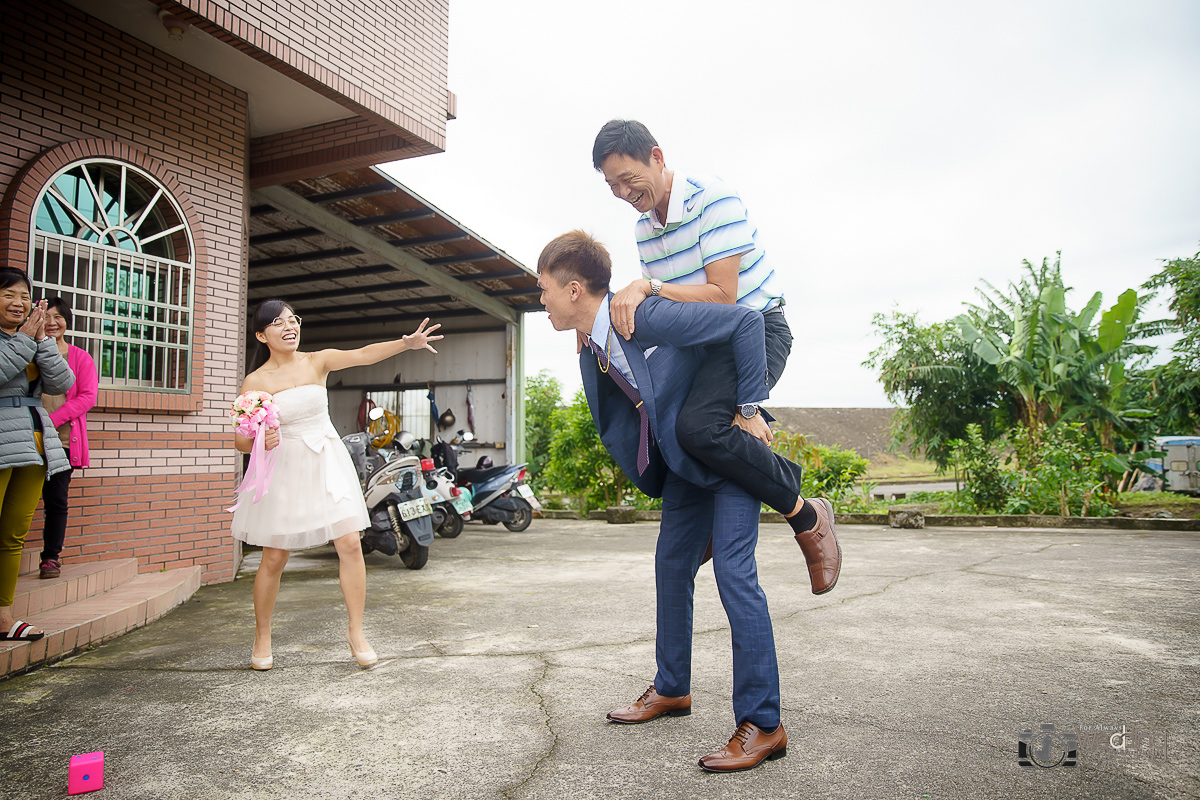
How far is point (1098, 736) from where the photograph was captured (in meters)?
2.24

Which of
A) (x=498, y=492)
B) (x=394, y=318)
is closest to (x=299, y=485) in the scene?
(x=498, y=492)

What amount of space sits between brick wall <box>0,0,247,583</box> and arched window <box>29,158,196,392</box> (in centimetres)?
15

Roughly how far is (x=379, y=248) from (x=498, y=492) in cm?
386

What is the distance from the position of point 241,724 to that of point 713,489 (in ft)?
6.20

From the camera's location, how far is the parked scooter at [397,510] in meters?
6.36

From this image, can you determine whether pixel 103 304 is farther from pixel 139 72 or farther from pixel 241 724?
pixel 241 724

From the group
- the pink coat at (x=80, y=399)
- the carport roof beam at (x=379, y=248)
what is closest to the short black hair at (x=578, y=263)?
the pink coat at (x=80, y=399)

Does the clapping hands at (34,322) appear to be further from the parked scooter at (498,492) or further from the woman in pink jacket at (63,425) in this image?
the parked scooter at (498,492)

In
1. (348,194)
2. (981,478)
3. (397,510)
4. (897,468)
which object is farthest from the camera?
(897,468)

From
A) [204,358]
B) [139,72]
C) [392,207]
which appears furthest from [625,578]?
[392,207]

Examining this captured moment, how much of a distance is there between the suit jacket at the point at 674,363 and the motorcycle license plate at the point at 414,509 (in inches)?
168

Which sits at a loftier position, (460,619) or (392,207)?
(392,207)

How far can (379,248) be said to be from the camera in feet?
33.4

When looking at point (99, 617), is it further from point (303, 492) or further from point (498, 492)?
point (498, 492)
